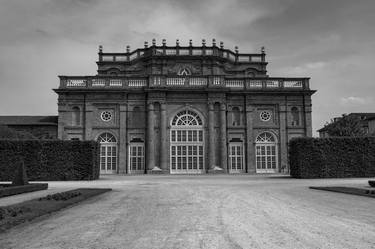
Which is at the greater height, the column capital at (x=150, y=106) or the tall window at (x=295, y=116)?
the column capital at (x=150, y=106)

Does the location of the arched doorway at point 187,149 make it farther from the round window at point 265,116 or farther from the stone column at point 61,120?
the stone column at point 61,120

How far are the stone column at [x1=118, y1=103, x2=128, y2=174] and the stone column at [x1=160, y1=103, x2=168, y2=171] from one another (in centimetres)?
413

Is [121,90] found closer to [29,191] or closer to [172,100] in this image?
[172,100]

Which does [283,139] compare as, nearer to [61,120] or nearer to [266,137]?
[266,137]

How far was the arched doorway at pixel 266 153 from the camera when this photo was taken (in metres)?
42.0

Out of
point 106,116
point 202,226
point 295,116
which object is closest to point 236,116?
point 295,116

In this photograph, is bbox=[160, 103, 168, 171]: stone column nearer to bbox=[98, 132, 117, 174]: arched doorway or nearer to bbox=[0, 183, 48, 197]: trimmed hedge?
bbox=[98, 132, 117, 174]: arched doorway

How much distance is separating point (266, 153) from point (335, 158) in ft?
37.6

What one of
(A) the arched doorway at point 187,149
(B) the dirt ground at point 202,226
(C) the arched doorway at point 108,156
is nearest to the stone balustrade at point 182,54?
(A) the arched doorway at point 187,149

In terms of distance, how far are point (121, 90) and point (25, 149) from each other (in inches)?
565

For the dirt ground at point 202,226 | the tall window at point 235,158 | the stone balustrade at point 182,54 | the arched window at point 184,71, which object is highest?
the stone balustrade at point 182,54

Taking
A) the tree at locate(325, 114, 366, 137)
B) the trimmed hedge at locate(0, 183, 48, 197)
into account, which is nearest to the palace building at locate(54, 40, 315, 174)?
the tree at locate(325, 114, 366, 137)

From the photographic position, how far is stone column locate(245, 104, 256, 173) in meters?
41.7

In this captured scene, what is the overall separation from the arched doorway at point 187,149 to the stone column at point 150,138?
7.05 ft
